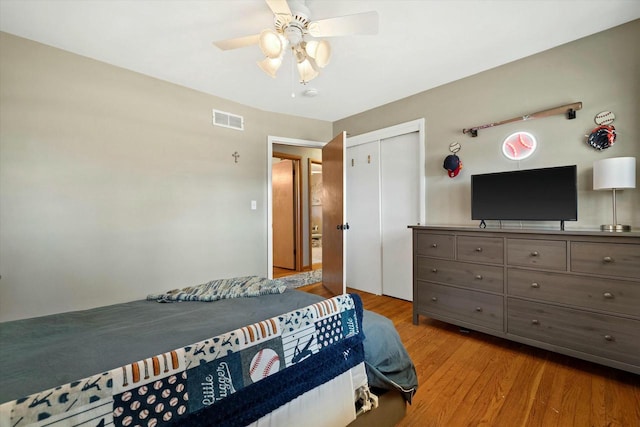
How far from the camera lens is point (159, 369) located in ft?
2.20

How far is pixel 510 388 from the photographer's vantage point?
173cm

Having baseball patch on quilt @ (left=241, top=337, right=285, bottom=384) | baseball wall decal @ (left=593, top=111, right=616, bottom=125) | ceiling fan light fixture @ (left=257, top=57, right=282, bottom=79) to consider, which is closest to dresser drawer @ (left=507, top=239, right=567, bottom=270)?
baseball wall decal @ (left=593, top=111, right=616, bottom=125)

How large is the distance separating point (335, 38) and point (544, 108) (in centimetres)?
186

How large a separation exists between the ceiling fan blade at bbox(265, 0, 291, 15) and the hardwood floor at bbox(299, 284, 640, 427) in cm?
235

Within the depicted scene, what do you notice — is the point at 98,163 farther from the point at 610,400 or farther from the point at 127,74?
the point at 610,400

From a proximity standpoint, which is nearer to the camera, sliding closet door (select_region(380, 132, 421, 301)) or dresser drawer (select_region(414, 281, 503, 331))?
dresser drawer (select_region(414, 281, 503, 331))

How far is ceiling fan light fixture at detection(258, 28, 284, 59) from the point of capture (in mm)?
1615

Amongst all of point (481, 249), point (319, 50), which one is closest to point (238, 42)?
point (319, 50)

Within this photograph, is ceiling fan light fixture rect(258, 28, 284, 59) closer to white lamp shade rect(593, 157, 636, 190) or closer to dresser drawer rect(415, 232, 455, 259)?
dresser drawer rect(415, 232, 455, 259)

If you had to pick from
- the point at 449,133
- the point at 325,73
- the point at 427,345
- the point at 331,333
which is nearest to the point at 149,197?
the point at 325,73

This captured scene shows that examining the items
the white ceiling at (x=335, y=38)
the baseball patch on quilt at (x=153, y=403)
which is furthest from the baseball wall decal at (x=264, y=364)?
the white ceiling at (x=335, y=38)

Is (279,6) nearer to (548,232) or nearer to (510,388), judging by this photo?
(548,232)

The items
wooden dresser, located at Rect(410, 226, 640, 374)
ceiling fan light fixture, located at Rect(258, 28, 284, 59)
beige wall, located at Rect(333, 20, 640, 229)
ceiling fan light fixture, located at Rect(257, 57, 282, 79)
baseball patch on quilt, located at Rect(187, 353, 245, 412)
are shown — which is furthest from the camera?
beige wall, located at Rect(333, 20, 640, 229)

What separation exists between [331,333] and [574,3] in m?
2.57
